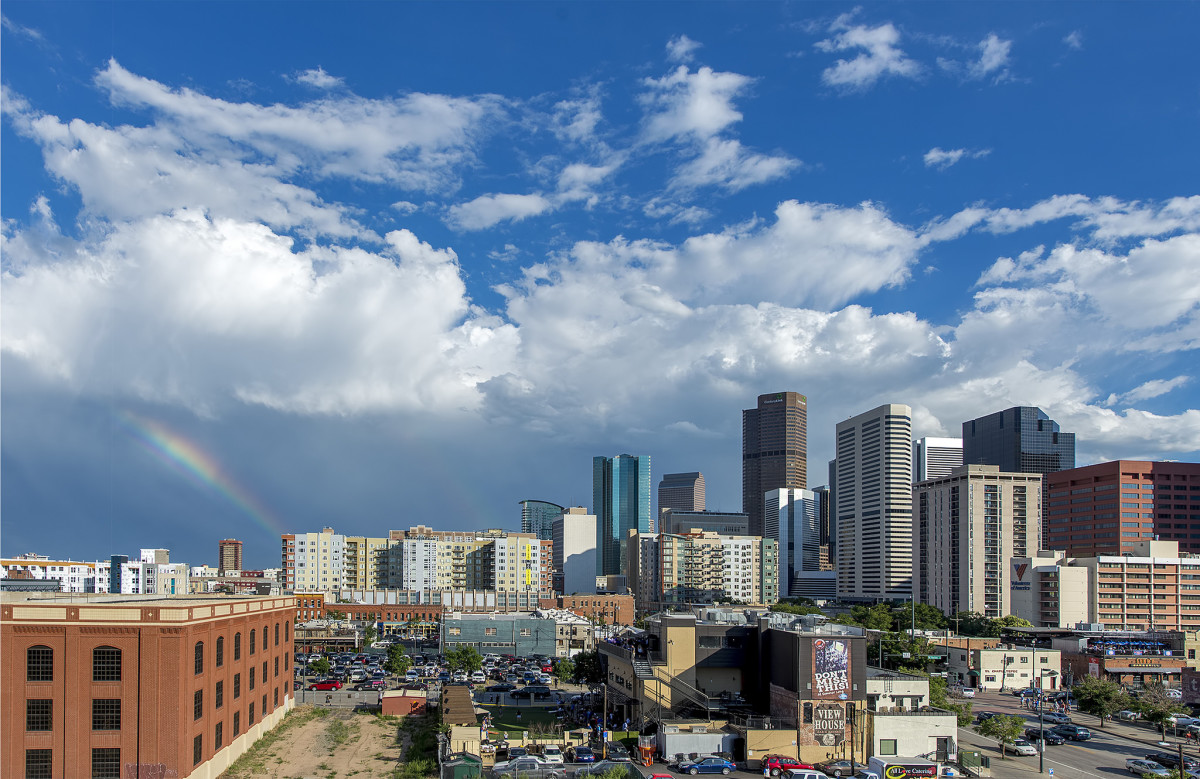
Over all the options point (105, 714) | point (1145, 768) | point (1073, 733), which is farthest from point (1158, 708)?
point (105, 714)

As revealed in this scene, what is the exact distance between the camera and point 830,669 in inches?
2040

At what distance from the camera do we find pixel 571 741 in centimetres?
5356

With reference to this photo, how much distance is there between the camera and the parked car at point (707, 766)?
4750 centimetres

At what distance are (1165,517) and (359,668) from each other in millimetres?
149708

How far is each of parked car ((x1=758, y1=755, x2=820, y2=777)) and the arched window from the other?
104 ft

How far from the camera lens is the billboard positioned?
169 ft

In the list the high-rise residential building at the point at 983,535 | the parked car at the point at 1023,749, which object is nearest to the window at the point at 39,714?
the parked car at the point at 1023,749

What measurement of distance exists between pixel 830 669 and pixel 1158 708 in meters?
27.6

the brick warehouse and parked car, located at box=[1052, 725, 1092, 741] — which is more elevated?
the brick warehouse

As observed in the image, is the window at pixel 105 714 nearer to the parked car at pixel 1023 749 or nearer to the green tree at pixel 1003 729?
the green tree at pixel 1003 729

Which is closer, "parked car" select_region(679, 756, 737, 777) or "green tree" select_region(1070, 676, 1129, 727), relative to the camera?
"parked car" select_region(679, 756, 737, 777)

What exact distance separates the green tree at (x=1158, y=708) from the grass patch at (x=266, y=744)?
56.8 metres

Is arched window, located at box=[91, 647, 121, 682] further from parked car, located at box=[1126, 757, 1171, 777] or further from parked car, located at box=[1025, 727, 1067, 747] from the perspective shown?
parked car, located at box=[1025, 727, 1067, 747]

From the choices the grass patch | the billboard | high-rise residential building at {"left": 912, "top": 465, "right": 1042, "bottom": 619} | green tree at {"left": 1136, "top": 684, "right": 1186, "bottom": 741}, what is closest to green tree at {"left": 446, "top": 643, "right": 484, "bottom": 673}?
the grass patch
